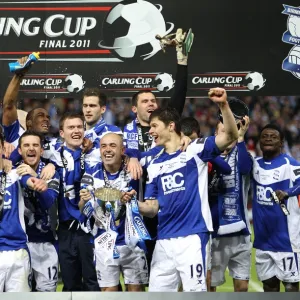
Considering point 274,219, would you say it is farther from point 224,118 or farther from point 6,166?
point 6,166

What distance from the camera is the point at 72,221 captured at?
24.9ft

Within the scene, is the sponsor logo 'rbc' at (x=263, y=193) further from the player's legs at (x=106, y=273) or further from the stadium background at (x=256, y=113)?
the stadium background at (x=256, y=113)

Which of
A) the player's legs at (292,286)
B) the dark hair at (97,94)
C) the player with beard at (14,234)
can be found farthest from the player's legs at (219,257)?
the player with beard at (14,234)

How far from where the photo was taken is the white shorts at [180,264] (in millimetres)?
6797

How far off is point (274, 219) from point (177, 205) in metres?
1.36

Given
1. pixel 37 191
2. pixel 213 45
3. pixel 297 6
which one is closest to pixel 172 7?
pixel 213 45

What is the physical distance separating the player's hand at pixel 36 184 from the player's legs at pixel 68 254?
790 millimetres

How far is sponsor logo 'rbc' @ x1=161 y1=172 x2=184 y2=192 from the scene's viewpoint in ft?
22.8

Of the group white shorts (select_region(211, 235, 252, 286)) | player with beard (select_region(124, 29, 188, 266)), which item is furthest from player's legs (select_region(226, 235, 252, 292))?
player with beard (select_region(124, 29, 188, 266))

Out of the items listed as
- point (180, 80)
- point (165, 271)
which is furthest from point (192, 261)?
point (180, 80)

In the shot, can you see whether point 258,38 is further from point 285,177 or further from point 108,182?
point 108,182

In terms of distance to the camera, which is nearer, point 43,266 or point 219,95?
point 219,95

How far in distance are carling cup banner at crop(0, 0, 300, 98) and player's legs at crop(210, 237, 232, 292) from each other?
154 cm

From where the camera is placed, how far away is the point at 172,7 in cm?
864
